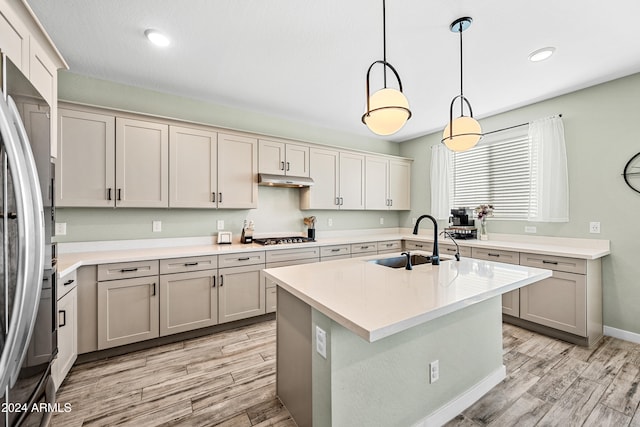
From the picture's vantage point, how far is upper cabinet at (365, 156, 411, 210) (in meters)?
4.59

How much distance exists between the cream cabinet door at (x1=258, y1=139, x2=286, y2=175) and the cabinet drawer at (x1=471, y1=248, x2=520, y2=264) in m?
2.69

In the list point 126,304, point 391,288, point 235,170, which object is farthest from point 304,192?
point 391,288

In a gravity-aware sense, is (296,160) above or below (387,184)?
above

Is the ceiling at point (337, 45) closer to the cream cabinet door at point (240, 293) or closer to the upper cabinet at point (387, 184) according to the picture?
the upper cabinet at point (387, 184)

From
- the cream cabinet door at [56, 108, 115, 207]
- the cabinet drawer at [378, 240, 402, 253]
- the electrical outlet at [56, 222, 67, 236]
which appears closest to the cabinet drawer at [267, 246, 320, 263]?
the cabinet drawer at [378, 240, 402, 253]

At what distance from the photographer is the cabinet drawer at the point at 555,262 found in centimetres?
268

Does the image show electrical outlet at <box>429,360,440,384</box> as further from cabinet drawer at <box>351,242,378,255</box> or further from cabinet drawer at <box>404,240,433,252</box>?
cabinet drawer at <box>404,240,433,252</box>

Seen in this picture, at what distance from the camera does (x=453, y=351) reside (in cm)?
177

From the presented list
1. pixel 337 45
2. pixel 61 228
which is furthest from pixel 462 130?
pixel 61 228

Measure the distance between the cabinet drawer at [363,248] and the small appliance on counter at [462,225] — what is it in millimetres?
1057

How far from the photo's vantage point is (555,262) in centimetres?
282

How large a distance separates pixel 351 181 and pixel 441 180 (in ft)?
4.83

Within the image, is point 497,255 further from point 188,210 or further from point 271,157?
point 188,210

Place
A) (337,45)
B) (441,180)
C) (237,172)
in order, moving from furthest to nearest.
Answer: (441,180)
(237,172)
(337,45)
